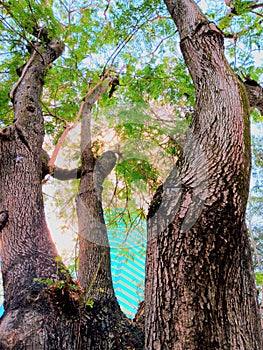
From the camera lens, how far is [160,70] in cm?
525

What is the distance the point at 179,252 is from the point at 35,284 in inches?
47.1

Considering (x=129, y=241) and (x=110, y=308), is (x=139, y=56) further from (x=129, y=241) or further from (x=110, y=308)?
(x=110, y=308)

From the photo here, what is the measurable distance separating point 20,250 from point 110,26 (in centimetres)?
515

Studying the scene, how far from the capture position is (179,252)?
1.62 m

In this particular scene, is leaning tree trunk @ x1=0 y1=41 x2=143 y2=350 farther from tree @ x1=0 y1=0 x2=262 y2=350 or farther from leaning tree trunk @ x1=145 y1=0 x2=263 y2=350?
leaning tree trunk @ x1=145 y1=0 x2=263 y2=350

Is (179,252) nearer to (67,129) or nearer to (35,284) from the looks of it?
(35,284)

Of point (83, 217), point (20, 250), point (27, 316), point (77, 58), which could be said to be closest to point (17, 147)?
point (83, 217)

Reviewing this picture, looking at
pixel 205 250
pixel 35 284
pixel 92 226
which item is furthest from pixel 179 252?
pixel 92 226

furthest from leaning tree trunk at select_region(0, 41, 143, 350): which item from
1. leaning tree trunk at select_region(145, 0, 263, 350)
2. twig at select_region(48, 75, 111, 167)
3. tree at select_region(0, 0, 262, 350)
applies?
leaning tree trunk at select_region(145, 0, 263, 350)

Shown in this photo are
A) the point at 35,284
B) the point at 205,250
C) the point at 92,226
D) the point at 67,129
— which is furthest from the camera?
the point at 67,129

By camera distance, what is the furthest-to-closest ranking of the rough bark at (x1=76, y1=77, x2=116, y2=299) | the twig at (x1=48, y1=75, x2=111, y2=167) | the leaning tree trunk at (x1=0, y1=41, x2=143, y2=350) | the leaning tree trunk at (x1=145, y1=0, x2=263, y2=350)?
the twig at (x1=48, y1=75, x2=111, y2=167)
the rough bark at (x1=76, y1=77, x2=116, y2=299)
the leaning tree trunk at (x1=0, y1=41, x2=143, y2=350)
the leaning tree trunk at (x1=145, y1=0, x2=263, y2=350)

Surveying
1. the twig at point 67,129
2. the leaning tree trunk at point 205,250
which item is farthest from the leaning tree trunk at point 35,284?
the leaning tree trunk at point 205,250

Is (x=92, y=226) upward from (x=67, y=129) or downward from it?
downward

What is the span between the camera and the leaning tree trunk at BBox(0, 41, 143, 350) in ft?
6.41
